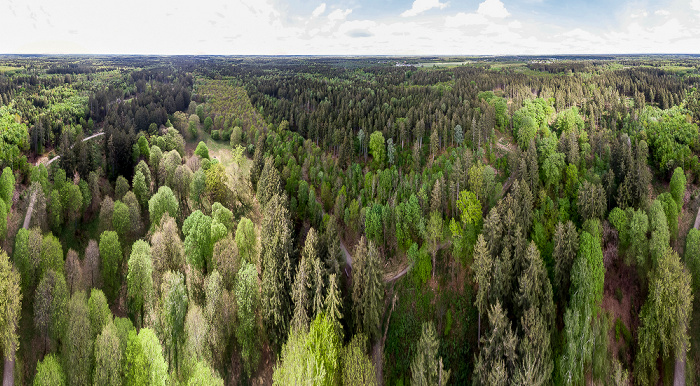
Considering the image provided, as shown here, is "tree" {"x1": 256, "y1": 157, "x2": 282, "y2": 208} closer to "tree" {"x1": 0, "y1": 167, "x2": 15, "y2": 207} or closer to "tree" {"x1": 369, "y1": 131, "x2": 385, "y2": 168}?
"tree" {"x1": 369, "y1": 131, "x2": 385, "y2": 168}

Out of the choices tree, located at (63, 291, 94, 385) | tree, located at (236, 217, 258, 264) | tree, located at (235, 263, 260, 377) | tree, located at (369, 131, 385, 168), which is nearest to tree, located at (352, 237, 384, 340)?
tree, located at (235, 263, 260, 377)

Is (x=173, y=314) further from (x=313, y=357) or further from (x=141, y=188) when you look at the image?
(x=141, y=188)

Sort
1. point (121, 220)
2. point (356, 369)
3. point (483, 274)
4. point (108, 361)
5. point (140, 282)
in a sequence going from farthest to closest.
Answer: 1. point (121, 220)
2. point (483, 274)
3. point (140, 282)
4. point (356, 369)
5. point (108, 361)

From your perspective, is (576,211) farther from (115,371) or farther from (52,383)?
(52,383)

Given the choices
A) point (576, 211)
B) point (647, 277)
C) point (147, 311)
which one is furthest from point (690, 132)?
point (147, 311)

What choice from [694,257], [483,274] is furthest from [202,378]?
[694,257]

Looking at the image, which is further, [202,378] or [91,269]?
[91,269]
